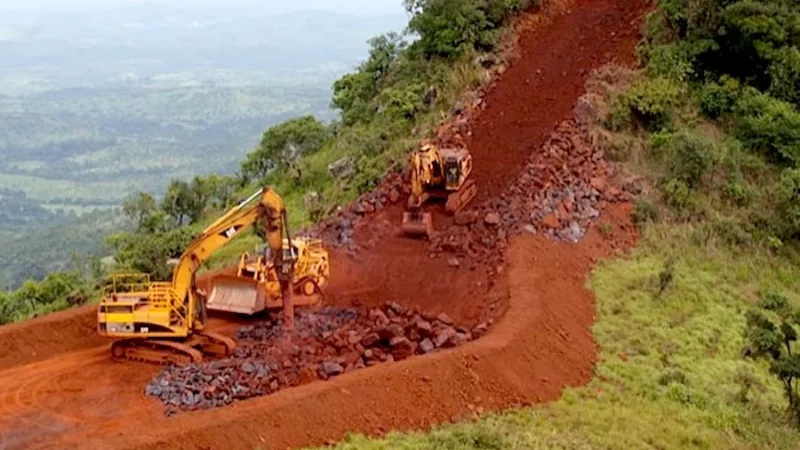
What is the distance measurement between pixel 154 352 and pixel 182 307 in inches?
39.2

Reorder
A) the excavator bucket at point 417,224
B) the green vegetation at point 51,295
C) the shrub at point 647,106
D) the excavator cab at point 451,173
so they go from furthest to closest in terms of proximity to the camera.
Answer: the green vegetation at point 51,295, the shrub at point 647,106, the excavator cab at point 451,173, the excavator bucket at point 417,224

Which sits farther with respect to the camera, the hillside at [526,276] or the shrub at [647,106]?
the shrub at [647,106]

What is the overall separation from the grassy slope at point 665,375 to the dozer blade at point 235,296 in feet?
19.1

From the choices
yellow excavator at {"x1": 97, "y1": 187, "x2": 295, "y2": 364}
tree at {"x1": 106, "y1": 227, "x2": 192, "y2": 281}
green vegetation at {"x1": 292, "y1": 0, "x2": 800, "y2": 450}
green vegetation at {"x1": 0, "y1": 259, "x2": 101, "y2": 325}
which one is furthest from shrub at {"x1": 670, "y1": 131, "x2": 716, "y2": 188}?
green vegetation at {"x1": 0, "y1": 259, "x2": 101, "y2": 325}

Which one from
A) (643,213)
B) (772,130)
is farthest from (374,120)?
(772,130)

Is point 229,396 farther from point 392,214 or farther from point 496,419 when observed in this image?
point 392,214

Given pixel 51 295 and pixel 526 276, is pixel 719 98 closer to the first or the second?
pixel 526 276

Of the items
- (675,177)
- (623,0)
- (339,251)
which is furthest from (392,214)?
(623,0)

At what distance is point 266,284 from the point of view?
19.8 m

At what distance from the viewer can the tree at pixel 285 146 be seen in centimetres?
4241

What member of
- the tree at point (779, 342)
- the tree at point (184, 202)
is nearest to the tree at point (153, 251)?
the tree at point (184, 202)

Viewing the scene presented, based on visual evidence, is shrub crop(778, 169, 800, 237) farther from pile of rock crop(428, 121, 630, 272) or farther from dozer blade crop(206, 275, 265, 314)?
dozer blade crop(206, 275, 265, 314)

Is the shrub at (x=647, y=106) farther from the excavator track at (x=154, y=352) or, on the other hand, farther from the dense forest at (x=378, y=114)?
the excavator track at (x=154, y=352)

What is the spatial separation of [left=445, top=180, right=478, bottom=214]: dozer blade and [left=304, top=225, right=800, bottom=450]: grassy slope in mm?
4000
